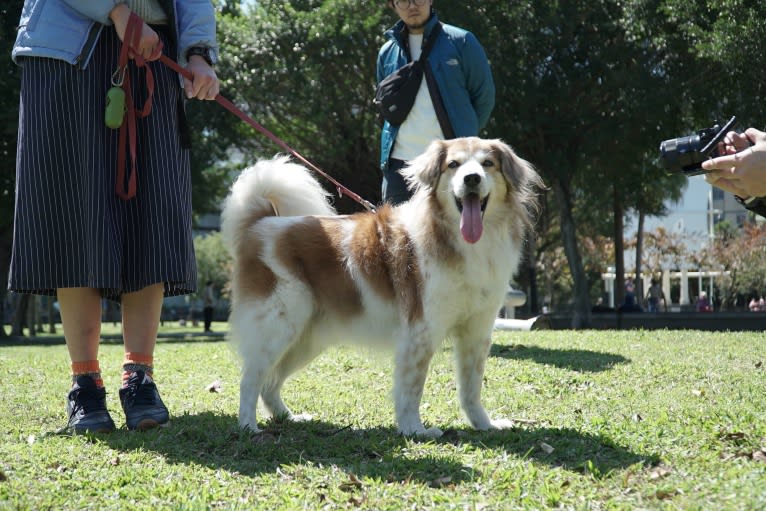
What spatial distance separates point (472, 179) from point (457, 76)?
1956 millimetres

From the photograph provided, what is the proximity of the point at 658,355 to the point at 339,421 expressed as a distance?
3.62 m

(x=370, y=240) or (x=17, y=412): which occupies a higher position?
(x=370, y=240)

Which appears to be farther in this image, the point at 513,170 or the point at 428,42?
the point at 428,42

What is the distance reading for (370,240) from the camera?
4.74 metres

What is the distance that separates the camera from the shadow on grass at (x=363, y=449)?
359cm

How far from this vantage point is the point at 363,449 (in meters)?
4.02

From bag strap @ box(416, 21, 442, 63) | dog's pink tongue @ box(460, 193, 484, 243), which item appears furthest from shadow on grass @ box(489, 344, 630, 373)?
bag strap @ box(416, 21, 442, 63)

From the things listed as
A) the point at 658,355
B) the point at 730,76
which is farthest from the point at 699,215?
the point at 658,355

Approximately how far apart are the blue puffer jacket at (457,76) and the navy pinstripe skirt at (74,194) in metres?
2.41

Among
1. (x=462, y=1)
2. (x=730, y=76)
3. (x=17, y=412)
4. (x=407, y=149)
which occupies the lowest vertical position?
(x=17, y=412)

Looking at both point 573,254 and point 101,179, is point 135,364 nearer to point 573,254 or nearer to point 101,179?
point 101,179

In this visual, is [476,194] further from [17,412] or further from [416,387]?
[17,412]

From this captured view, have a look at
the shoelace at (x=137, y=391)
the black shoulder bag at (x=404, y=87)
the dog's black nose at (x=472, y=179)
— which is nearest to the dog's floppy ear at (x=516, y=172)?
the dog's black nose at (x=472, y=179)

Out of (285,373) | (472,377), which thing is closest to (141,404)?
(285,373)
